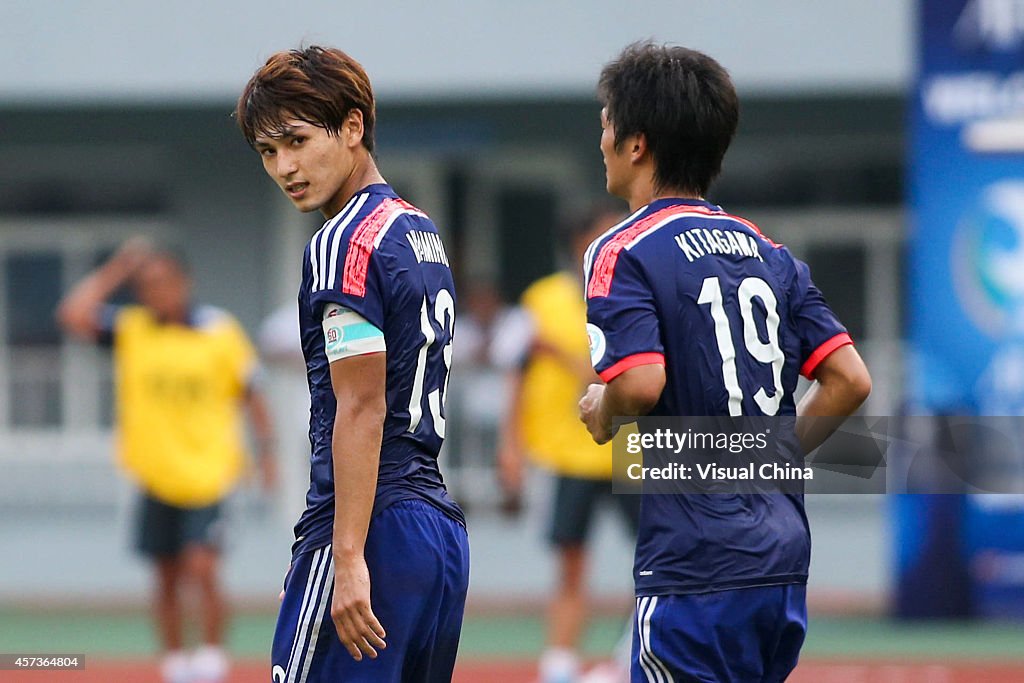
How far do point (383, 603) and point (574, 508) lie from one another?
433 cm

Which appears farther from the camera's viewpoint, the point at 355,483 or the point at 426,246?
the point at 426,246

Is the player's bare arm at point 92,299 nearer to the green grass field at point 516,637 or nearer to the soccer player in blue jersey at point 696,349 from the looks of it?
the green grass field at point 516,637

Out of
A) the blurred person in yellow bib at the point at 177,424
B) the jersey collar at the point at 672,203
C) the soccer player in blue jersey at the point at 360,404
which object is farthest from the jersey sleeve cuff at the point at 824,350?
the blurred person in yellow bib at the point at 177,424

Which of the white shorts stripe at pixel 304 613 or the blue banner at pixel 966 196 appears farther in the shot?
the blue banner at pixel 966 196

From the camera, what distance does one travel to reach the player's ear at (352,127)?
3531 millimetres

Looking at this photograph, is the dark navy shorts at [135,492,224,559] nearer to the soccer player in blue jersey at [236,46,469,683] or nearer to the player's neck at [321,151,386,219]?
the soccer player in blue jersey at [236,46,469,683]

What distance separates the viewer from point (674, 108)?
11.6 ft

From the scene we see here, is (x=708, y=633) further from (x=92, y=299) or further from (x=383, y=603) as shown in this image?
(x=92, y=299)

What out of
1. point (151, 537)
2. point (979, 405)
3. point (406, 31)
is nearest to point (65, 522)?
point (406, 31)

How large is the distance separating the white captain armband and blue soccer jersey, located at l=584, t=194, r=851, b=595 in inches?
19.2

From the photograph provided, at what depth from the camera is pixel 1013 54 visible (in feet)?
30.3

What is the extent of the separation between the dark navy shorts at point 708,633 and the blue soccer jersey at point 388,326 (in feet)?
1.71

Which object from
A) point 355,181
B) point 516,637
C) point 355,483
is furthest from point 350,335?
point 516,637

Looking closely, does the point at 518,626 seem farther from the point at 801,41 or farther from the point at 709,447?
the point at 709,447
